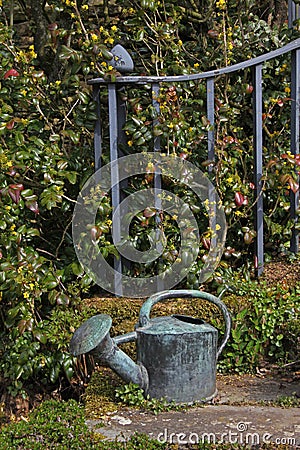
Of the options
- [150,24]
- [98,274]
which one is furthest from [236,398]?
[150,24]

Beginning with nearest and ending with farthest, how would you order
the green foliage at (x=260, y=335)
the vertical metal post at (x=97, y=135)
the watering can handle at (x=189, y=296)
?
the watering can handle at (x=189, y=296) < the green foliage at (x=260, y=335) < the vertical metal post at (x=97, y=135)

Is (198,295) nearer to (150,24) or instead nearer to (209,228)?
(209,228)

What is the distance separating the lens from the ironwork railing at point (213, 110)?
3.46m

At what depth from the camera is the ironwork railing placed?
346 cm

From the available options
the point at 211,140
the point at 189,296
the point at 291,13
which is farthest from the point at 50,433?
the point at 291,13

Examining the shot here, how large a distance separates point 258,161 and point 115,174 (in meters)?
0.77

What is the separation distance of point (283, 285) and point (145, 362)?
1.01 metres

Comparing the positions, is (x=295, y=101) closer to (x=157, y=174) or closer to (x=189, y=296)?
(x=157, y=174)

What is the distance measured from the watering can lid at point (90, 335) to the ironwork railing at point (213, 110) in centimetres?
83

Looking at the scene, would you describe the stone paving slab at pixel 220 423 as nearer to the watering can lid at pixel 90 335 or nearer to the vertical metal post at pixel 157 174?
the watering can lid at pixel 90 335

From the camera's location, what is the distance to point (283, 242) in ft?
12.8

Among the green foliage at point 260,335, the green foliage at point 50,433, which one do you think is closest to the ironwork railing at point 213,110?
the green foliage at point 260,335

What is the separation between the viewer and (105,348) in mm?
2688

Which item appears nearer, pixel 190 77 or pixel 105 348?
pixel 105 348
